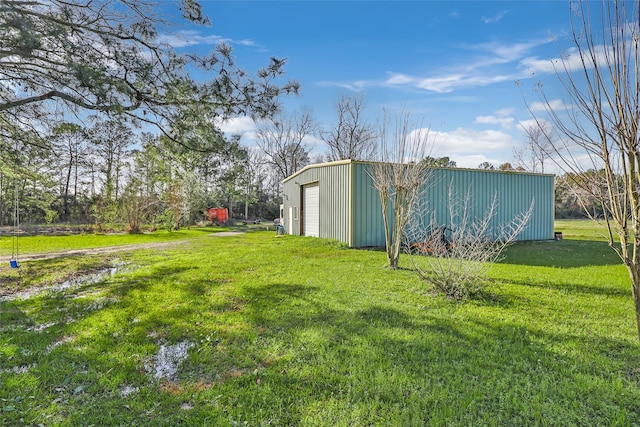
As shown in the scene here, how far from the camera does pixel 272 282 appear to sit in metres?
5.98

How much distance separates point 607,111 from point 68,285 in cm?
795

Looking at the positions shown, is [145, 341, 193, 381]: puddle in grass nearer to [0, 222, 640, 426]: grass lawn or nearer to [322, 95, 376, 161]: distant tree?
[0, 222, 640, 426]: grass lawn

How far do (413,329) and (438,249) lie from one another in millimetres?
2048

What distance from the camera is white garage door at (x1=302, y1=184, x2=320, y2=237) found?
43.0 ft

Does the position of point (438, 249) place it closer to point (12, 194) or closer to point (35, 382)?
point (35, 382)

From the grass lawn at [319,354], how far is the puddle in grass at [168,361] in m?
0.02

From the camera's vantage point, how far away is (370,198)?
10.8m

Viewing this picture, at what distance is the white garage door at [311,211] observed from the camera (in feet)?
43.0

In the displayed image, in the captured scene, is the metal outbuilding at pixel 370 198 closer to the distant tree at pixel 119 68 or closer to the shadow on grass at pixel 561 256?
the shadow on grass at pixel 561 256

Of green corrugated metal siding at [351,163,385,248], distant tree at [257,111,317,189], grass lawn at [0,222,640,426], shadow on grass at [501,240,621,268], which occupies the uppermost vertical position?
distant tree at [257,111,317,189]

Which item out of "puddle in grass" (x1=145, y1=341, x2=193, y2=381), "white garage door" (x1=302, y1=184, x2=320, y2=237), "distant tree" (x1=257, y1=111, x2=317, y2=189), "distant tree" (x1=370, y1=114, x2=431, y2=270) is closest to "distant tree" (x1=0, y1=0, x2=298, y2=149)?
"distant tree" (x1=370, y1=114, x2=431, y2=270)

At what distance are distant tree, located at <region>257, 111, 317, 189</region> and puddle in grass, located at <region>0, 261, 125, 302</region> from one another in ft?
85.2

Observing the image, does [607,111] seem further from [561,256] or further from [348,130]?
Answer: [348,130]

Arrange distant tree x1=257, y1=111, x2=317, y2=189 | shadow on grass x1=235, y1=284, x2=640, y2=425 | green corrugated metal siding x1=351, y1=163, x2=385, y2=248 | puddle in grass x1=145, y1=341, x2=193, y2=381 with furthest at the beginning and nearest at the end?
distant tree x1=257, y1=111, x2=317, y2=189 < green corrugated metal siding x1=351, y1=163, x2=385, y2=248 < puddle in grass x1=145, y1=341, x2=193, y2=381 < shadow on grass x1=235, y1=284, x2=640, y2=425
